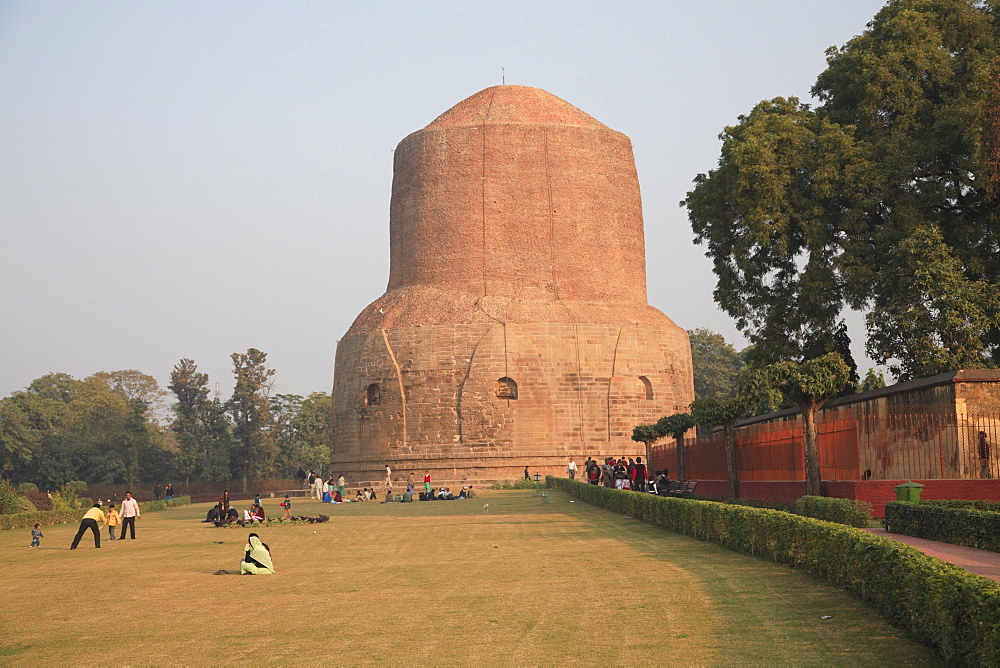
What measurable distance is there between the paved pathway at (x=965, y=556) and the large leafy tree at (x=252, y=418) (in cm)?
4651

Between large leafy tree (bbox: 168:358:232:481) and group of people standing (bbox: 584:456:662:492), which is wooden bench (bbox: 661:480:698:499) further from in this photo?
large leafy tree (bbox: 168:358:232:481)

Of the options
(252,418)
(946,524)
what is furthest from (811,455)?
(252,418)

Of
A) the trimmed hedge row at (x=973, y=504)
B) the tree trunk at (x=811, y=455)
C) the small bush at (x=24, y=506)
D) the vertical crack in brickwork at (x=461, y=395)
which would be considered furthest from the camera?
the vertical crack in brickwork at (x=461, y=395)

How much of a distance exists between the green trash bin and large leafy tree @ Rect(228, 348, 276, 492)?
44339 millimetres

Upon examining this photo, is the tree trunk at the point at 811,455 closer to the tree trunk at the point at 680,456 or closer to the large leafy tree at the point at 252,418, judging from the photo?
the tree trunk at the point at 680,456

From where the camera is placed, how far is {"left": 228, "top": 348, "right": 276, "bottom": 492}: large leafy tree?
55969mm

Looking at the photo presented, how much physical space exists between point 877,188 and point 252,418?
138 ft

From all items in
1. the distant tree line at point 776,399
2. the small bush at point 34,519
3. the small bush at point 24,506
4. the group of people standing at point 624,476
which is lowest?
the small bush at point 34,519

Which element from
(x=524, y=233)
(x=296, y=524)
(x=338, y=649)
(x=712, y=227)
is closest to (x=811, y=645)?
(x=338, y=649)

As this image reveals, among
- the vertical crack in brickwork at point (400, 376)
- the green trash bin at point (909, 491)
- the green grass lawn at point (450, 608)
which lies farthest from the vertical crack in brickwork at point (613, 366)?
the green trash bin at point (909, 491)

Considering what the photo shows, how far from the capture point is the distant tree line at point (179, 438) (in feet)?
177

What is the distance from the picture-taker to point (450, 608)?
9.52 meters

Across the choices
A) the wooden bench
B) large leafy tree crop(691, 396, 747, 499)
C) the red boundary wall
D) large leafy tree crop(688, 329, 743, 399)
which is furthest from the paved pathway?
large leafy tree crop(688, 329, 743, 399)

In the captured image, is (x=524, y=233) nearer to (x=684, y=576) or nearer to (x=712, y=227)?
(x=712, y=227)
